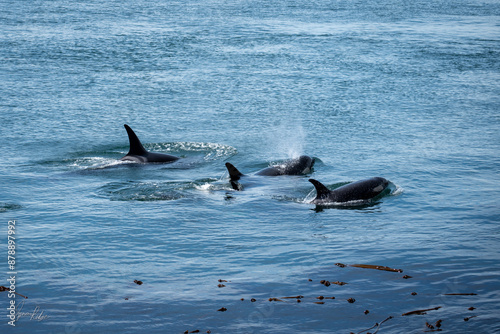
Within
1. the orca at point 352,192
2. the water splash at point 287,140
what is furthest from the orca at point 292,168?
the orca at point 352,192

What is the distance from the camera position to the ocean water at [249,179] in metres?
13.0

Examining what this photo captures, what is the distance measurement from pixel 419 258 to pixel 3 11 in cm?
5260

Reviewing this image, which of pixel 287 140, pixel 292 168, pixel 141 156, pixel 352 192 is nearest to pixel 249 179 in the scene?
pixel 292 168

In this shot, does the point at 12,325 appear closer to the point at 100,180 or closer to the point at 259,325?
the point at 259,325

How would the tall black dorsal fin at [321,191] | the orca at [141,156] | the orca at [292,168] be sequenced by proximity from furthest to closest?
the orca at [141,156] → the orca at [292,168] → the tall black dorsal fin at [321,191]

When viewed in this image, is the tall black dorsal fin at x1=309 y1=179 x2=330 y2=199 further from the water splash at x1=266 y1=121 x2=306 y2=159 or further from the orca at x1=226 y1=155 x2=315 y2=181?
the water splash at x1=266 y1=121 x2=306 y2=159

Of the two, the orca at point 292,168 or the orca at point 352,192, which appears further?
the orca at point 292,168

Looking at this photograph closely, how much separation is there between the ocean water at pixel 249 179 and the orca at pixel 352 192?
45cm

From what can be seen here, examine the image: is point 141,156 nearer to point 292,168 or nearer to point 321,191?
point 292,168

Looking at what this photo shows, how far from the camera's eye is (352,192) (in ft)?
65.2

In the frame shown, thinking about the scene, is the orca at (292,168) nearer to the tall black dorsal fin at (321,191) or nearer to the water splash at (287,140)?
the water splash at (287,140)

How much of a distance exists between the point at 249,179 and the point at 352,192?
352 centimetres

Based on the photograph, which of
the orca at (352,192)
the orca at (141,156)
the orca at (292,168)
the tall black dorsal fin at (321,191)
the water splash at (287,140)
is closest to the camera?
the tall black dorsal fin at (321,191)

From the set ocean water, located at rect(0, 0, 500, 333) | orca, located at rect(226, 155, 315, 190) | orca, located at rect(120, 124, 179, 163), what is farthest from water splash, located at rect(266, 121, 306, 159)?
orca, located at rect(120, 124, 179, 163)
